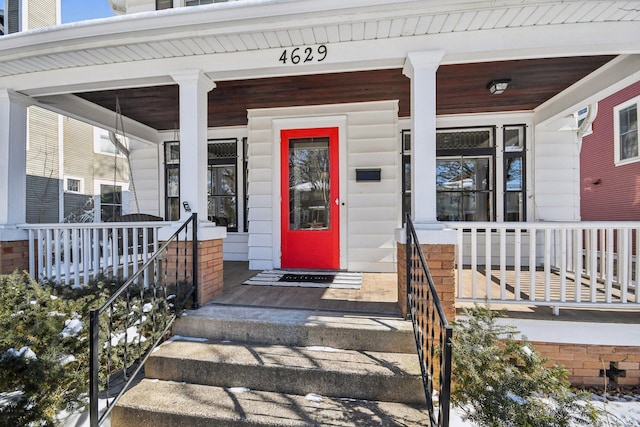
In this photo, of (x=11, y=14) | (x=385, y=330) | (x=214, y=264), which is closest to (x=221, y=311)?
(x=214, y=264)

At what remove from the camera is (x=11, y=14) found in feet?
23.9

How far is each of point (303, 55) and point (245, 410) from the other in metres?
2.91

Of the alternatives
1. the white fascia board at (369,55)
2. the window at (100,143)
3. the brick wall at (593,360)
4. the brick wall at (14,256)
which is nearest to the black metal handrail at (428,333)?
the brick wall at (593,360)

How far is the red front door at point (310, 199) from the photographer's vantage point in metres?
4.62

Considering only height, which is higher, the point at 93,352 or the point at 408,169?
the point at 408,169

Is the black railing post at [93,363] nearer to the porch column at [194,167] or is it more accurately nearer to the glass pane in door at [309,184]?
the porch column at [194,167]

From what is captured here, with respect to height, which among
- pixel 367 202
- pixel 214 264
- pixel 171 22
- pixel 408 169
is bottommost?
pixel 214 264

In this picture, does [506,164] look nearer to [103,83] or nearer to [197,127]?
[197,127]

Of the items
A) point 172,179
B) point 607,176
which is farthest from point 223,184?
point 607,176

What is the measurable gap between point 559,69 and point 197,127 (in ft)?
12.8

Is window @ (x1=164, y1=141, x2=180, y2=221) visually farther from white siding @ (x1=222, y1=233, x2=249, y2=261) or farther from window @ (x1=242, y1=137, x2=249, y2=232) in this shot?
window @ (x1=242, y1=137, x2=249, y2=232)

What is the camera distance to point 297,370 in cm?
221

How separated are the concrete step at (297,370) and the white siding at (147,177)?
398cm

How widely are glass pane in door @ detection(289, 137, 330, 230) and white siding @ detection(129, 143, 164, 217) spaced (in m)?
2.80
